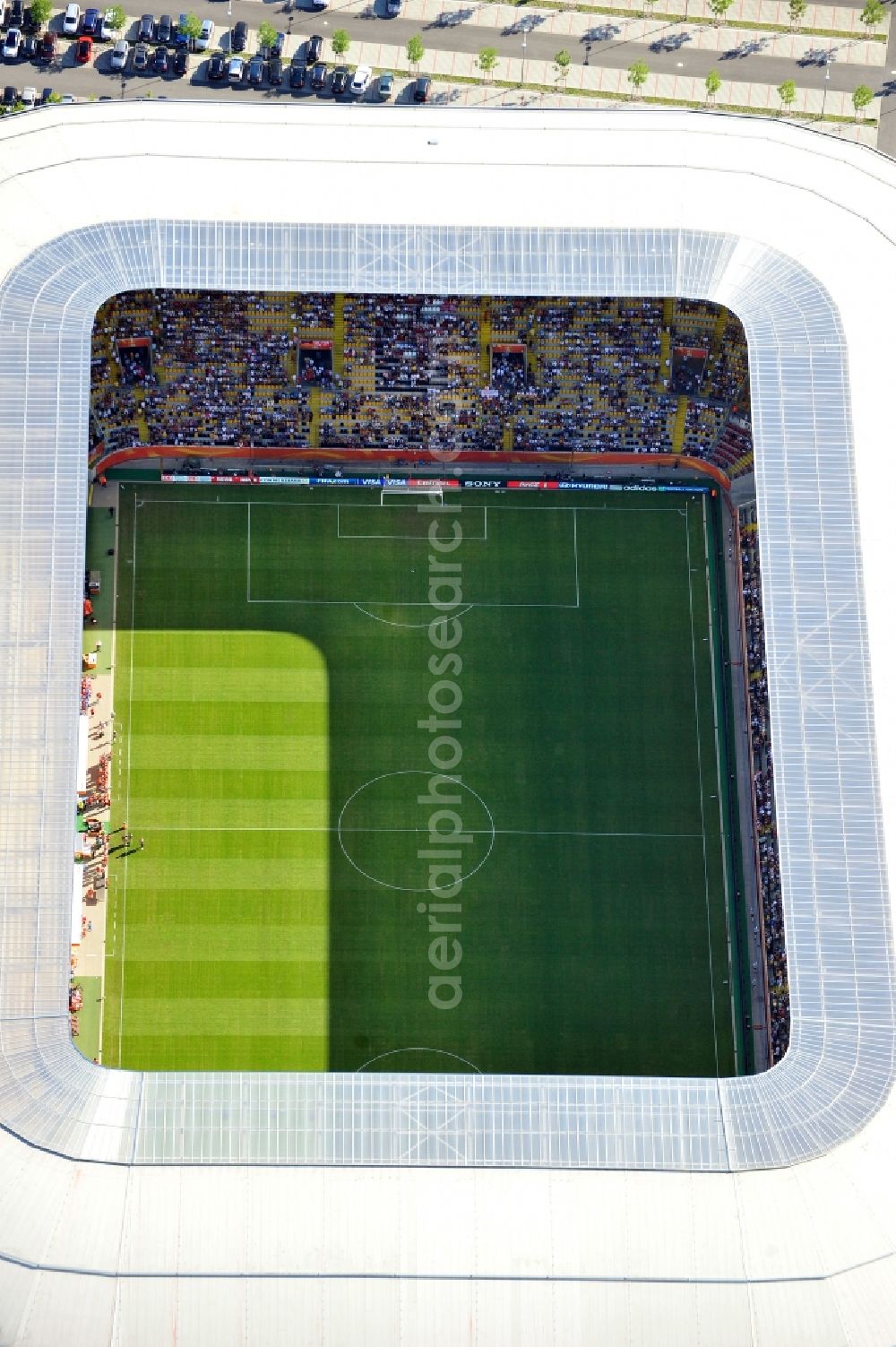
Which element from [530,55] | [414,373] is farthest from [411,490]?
[530,55]

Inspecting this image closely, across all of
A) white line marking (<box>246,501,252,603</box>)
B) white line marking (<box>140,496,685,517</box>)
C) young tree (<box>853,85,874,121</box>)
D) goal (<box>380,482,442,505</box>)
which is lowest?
white line marking (<box>246,501,252,603</box>)

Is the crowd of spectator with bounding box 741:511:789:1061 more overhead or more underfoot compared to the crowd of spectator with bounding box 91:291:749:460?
more underfoot

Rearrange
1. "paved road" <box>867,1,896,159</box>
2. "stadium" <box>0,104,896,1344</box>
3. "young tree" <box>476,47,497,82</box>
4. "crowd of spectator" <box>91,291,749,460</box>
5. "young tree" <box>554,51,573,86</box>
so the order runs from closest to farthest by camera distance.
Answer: "stadium" <box>0,104,896,1344</box>, "crowd of spectator" <box>91,291,749,460</box>, "young tree" <box>476,47,497,82</box>, "young tree" <box>554,51,573,86</box>, "paved road" <box>867,1,896,159</box>

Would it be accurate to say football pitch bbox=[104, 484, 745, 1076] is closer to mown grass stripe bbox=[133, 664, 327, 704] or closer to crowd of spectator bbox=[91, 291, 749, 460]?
mown grass stripe bbox=[133, 664, 327, 704]

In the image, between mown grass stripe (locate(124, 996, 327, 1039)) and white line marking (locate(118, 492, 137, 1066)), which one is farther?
white line marking (locate(118, 492, 137, 1066))

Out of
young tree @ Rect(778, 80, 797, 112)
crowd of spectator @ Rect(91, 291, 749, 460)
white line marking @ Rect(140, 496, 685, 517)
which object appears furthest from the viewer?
→ young tree @ Rect(778, 80, 797, 112)

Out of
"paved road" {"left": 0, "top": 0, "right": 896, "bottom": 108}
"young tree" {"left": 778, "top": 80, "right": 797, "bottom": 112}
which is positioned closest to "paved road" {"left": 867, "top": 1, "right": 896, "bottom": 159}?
"paved road" {"left": 0, "top": 0, "right": 896, "bottom": 108}

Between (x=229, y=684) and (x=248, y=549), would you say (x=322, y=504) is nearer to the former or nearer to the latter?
(x=248, y=549)

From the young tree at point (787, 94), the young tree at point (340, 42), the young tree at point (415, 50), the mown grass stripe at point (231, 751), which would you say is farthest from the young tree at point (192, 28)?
the mown grass stripe at point (231, 751)
